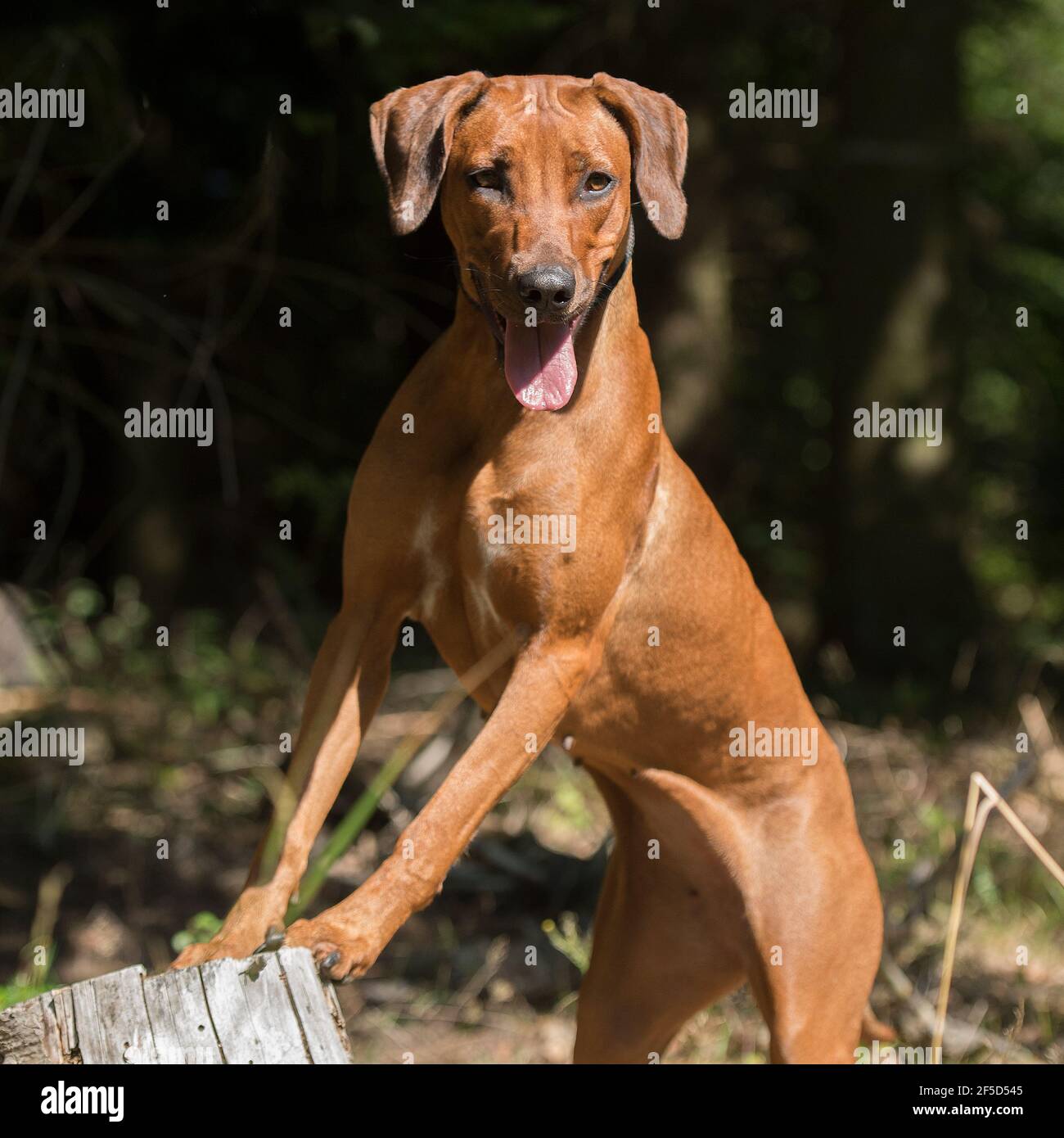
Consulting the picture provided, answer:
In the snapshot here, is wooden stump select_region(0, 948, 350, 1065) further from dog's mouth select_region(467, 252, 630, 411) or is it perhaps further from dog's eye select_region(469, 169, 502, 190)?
dog's eye select_region(469, 169, 502, 190)

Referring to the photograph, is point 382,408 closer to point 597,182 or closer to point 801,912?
point 801,912

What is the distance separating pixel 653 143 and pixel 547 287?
60 centimetres

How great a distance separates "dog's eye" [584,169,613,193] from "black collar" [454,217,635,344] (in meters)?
0.17

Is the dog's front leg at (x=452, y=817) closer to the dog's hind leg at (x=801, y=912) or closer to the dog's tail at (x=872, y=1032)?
the dog's hind leg at (x=801, y=912)

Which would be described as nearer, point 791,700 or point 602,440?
point 602,440

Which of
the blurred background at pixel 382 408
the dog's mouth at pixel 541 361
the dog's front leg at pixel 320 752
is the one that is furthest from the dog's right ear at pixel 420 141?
the dog's front leg at pixel 320 752

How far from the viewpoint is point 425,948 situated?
6.06 metres

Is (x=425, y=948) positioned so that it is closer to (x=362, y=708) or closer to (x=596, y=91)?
(x=362, y=708)

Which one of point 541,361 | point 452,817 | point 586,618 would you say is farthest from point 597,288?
point 452,817

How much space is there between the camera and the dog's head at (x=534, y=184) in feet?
10.7

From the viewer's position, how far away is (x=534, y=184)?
331cm

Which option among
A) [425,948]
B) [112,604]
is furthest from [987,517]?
[425,948]
